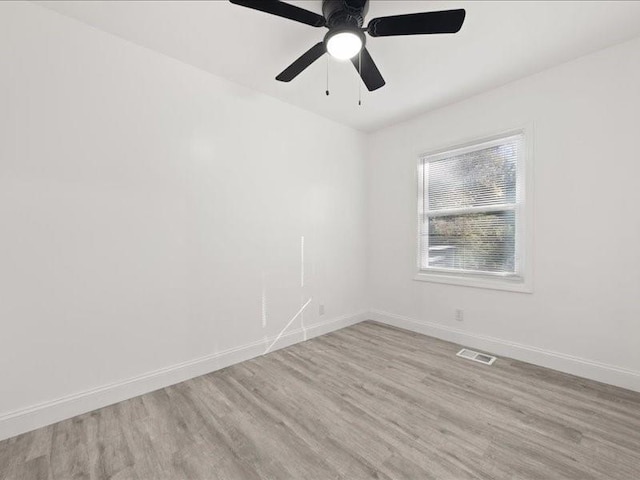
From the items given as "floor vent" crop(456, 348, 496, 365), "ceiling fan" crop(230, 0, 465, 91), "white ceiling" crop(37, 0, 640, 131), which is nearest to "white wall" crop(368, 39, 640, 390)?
"floor vent" crop(456, 348, 496, 365)

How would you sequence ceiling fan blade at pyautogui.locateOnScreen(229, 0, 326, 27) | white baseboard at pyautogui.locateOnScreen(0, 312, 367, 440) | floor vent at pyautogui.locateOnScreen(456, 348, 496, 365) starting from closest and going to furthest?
1. ceiling fan blade at pyautogui.locateOnScreen(229, 0, 326, 27)
2. white baseboard at pyautogui.locateOnScreen(0, 312, 367, 440)
3. floor vent at pyautogui.locateOnScreen(456, 348, 496, 365)

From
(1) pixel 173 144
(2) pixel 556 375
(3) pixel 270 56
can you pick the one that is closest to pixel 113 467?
(1) pixel 173 144

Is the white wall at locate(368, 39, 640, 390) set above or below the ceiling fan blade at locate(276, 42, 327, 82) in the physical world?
below

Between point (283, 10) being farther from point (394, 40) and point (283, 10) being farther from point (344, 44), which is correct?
point (394, 40)

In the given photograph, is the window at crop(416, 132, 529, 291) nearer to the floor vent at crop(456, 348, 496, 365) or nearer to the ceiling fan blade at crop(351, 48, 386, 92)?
the floor vent at crop(456, 348, 496, 365)

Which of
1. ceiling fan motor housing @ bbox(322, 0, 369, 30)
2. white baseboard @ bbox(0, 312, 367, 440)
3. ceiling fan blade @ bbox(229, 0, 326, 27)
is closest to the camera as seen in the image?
ceiling fan blade @ bbox(229, 0, 326, 27)

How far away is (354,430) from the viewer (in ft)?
5.91

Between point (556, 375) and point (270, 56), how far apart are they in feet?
12.0

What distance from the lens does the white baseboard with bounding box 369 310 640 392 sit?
7.45 ft

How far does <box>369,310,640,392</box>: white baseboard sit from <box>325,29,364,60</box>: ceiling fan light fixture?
9.71ft

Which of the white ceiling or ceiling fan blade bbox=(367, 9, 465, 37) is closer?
ceiling fan blade bbox=(367, 9, 465, 37)

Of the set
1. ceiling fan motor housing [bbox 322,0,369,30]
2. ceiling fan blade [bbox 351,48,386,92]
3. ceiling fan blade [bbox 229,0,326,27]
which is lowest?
ceiling fan blade [bbox 351,48,386,92]

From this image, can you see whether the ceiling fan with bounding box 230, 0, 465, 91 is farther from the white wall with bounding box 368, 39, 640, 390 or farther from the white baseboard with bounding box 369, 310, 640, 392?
the white baseboard with bounding box 369, 310, 640, 392

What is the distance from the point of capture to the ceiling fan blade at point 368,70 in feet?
6.30
